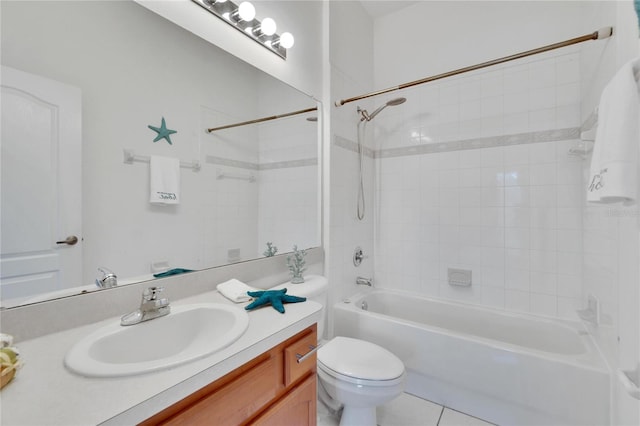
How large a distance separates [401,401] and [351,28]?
2.81 meters

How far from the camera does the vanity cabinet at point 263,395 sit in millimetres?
621

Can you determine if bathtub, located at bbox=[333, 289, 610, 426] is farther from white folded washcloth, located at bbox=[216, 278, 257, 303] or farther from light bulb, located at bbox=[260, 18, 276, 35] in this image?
light bulb, located at bbox=[260, 18, 276, 35]

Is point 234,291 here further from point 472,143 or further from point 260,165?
point 472,143

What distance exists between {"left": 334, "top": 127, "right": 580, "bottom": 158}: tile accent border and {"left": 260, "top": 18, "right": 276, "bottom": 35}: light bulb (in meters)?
0.80

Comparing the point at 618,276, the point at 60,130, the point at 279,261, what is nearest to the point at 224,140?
the point at 60,130

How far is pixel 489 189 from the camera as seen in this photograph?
2.11 meters

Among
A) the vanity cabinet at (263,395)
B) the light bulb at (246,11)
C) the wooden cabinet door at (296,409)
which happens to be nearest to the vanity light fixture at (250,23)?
the light bulb at (246,11)

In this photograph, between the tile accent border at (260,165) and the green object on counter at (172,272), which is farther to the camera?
the tile accent border at (260,165)

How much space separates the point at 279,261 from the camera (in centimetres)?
165

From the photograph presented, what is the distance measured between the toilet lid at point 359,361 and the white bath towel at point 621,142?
1.09 metres

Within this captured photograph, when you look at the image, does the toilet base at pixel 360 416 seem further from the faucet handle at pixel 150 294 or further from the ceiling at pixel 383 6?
the ceiling at pixel 383 6

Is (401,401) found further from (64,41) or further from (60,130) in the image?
(64,41)

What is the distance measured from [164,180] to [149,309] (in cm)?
51

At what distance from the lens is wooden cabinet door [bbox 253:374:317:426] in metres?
0.81
